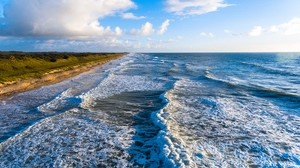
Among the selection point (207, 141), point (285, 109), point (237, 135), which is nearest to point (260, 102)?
point (285, 109)

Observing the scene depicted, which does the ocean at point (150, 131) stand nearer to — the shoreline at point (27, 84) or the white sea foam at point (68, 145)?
the white sea foam at point (68, 145)

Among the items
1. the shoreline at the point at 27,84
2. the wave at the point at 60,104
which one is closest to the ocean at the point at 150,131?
the wave at the point at 60,104

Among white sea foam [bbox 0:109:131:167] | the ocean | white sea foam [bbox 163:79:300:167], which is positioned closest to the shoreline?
the ocean

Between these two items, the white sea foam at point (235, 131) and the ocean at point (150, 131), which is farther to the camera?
the white sea foam at point (235, 131)

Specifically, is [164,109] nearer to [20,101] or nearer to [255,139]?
[255,139]

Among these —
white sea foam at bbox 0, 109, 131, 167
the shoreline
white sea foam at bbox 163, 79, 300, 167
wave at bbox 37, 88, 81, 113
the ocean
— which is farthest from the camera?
the shoreline

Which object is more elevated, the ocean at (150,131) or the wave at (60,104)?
the ocean at (150,131)

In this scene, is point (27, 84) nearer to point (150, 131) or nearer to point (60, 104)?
point (60, 104)

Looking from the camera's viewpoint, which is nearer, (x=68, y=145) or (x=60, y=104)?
(x=68, y=145)

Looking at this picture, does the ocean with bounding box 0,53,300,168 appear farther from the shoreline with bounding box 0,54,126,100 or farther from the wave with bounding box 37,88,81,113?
the shoreline with bounding box 0,54,126,100

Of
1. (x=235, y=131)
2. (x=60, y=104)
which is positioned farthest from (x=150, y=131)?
(x=60, y=104)

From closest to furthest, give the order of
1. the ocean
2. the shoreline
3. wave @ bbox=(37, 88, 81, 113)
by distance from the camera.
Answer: the ocean
wave @ bbox=(37, 88, 81, 113)
the shoreline

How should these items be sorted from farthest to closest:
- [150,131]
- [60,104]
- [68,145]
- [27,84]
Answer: [27,84] < [60,104] < [150,131] < [68,145]
